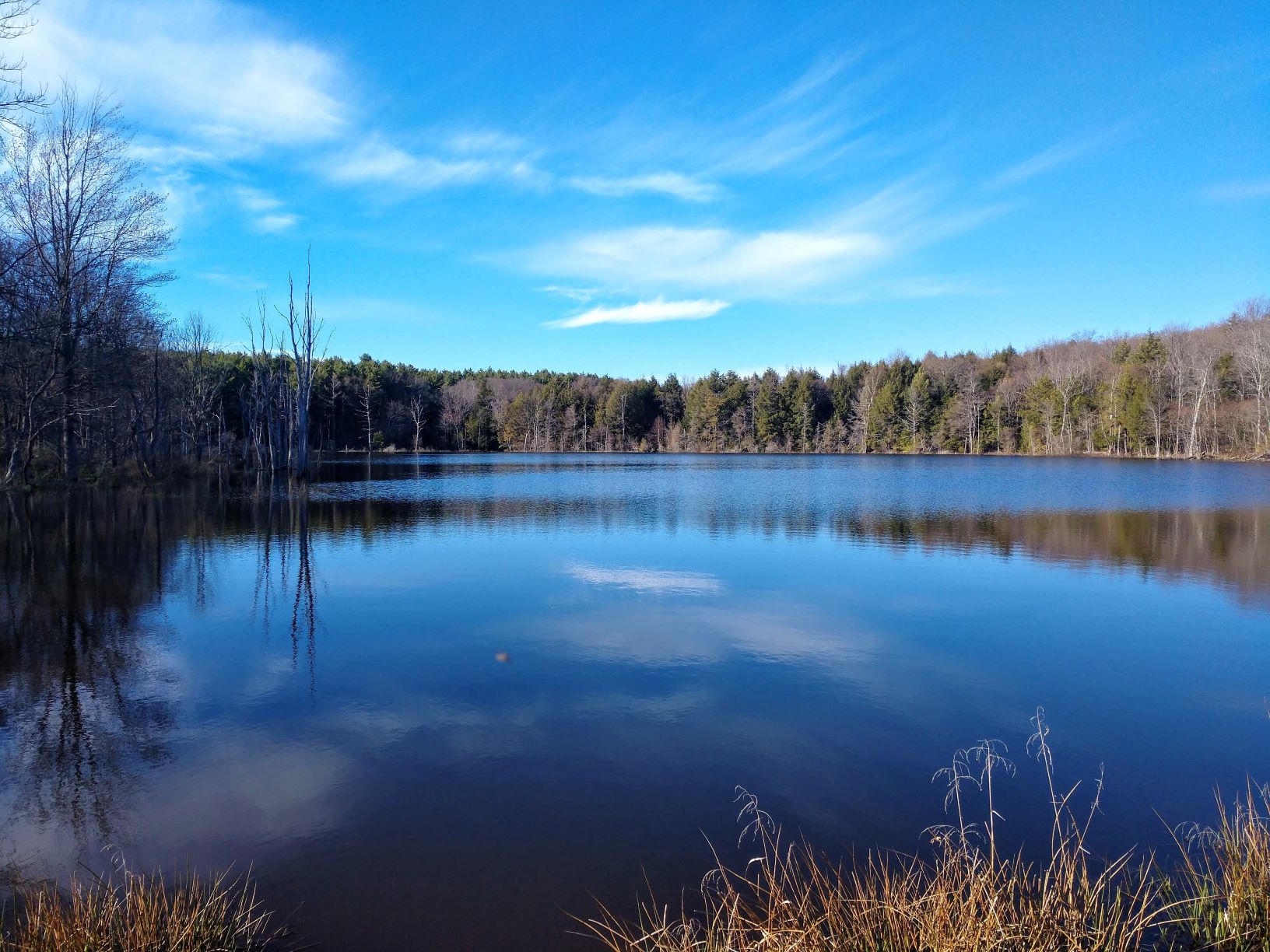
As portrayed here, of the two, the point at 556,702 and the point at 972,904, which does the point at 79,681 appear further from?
the point at 972,904

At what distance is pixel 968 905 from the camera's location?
111 inches

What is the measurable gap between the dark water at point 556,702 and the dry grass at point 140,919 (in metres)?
0.22

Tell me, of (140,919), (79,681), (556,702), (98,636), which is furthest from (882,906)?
(98,636)

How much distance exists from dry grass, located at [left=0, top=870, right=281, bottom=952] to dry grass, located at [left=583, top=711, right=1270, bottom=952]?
1620 mm

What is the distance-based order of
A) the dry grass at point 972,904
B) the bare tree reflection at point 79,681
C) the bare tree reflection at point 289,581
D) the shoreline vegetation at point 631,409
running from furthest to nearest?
1. the shoreline vegetation at point 631,409
2. the bare tree reflection at point 289,581
3. the bare tree reflection at point 79,681
4. the dry grass at point 972,904

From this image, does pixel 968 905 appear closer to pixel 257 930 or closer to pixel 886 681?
pixel 257 930

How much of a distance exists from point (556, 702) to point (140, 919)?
3.65 m

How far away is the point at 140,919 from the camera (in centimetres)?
295

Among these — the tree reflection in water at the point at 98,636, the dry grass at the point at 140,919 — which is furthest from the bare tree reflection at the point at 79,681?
the dry grass at the point at 140,919

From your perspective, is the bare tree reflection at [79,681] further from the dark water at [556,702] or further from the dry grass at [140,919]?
the dry grass at [140,919]

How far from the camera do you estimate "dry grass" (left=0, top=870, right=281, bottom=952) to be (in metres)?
2.86

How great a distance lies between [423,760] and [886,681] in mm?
4261

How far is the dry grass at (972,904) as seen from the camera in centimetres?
286

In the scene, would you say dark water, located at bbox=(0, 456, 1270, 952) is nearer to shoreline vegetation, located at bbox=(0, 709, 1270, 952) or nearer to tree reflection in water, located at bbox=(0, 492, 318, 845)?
tree reflection in water, located at bbox=(0, 492, 318, 845)
